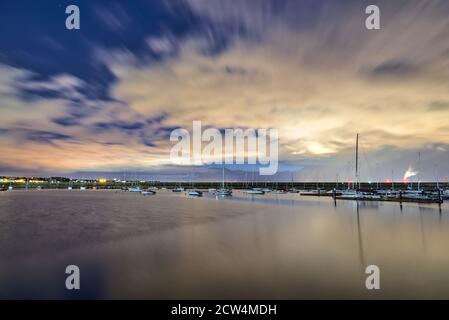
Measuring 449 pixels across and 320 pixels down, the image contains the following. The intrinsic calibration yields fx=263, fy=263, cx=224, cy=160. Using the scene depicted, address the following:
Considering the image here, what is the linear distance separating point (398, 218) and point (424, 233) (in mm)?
9534

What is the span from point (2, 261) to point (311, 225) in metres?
26.2

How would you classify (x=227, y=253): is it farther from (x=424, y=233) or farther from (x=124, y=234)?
(x=424, y=233)

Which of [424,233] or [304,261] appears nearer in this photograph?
[304,261]

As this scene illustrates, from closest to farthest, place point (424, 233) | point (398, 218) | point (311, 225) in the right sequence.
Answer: point (424, 233) < point (311, 225) < point (398, 218)

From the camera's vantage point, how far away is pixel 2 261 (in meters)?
15.3

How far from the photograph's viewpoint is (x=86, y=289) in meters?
11.4

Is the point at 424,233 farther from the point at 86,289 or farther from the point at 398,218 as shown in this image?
the point at 86,289
